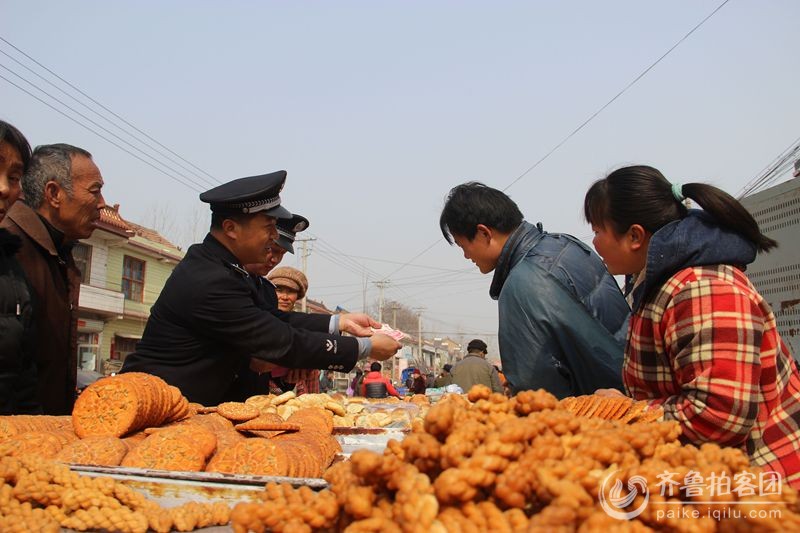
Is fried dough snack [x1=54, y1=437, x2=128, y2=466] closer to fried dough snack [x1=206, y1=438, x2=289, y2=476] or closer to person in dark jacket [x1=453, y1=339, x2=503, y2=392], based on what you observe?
fried dough snack [x1=206, y1=438, x2=289, y2=476]

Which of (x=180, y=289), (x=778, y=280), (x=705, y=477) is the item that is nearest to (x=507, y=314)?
(x=180, y=289)

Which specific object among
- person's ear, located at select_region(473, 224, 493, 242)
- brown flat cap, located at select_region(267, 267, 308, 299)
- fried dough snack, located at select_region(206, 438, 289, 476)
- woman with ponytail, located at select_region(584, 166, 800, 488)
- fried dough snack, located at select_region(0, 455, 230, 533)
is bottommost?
fried dough snack, located at select_region(0, 455, 230, 533)

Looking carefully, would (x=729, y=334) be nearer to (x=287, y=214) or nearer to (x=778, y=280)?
(x=287, y=214)

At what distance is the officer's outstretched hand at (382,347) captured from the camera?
3.51 meters

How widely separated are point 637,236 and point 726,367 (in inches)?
24.0

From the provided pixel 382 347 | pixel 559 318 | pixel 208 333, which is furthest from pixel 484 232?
pixel 208 333

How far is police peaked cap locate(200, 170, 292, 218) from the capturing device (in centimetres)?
315

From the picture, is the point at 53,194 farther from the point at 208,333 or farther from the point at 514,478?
the point at 514,478

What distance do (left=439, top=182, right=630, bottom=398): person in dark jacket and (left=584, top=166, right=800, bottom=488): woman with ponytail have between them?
2.14 feet

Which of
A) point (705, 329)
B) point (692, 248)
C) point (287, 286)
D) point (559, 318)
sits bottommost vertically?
point (705, 329)

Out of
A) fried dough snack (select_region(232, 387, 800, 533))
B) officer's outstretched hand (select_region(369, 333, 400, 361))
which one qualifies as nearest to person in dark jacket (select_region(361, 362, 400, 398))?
officer's outstretched hand (select_region(369, 333, 400, 361))

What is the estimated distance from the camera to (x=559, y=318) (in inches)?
108

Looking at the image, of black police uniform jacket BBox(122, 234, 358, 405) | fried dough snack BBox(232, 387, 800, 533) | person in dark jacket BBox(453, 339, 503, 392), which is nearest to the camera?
fried dough snack BBox(232, 387, 800, 533)

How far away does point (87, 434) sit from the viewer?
2.02 meters
